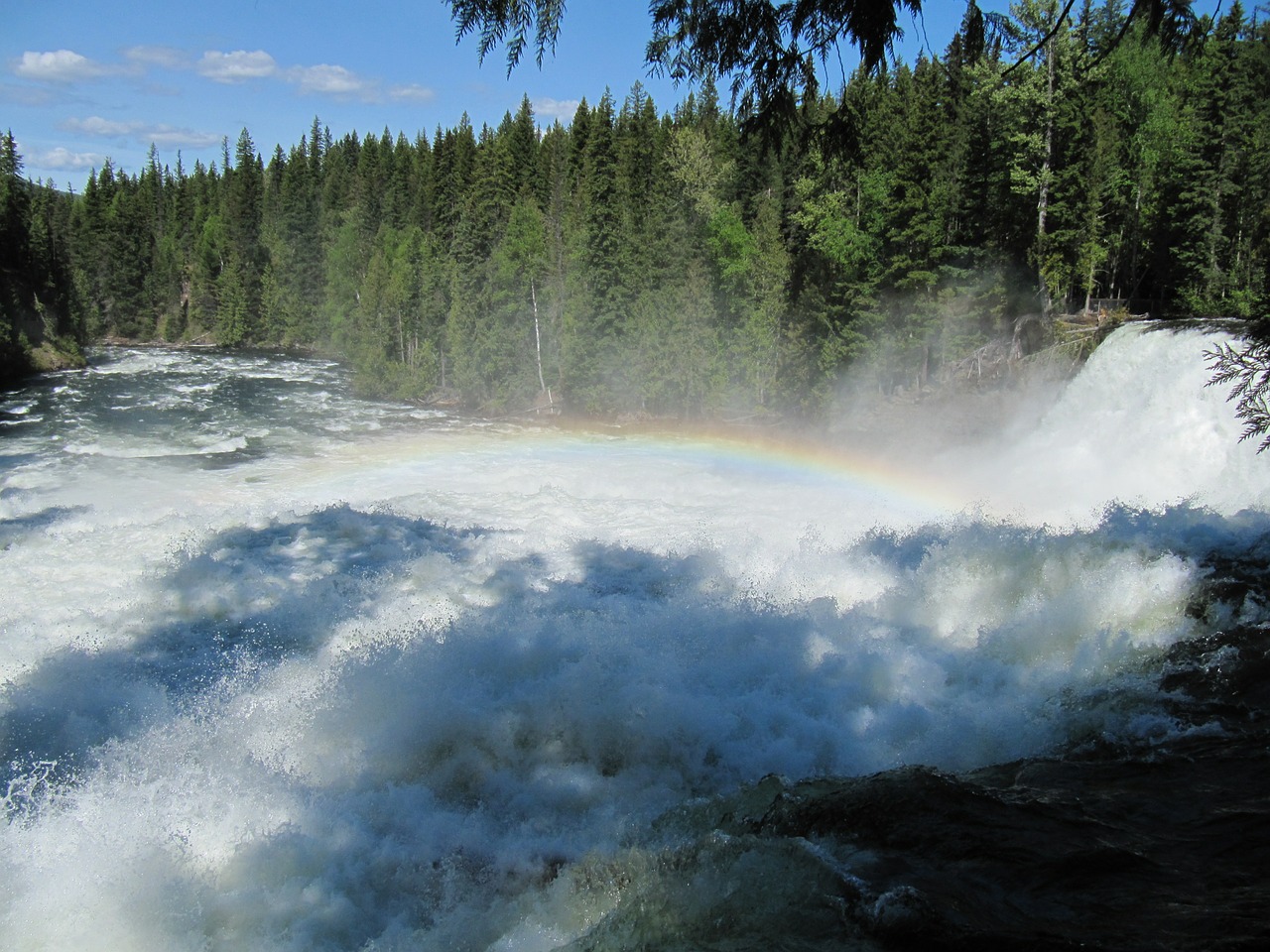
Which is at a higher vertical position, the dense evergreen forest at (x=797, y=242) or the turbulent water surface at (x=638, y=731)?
the dense evergreen forest at (x=797, y=242)

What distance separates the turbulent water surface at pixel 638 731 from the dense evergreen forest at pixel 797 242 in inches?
138

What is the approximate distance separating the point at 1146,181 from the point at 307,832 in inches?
1206

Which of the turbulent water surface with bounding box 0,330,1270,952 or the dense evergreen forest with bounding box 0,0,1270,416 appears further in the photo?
the dense evergreen forest with bounding box 0,0,1270,416

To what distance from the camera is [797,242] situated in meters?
36.1

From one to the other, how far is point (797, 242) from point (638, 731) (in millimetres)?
32529

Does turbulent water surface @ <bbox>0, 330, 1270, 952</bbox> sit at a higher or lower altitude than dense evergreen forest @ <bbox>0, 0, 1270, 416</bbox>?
lower

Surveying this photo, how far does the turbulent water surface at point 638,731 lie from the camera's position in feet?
13.2

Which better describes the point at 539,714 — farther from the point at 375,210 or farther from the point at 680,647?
the point at 375,210

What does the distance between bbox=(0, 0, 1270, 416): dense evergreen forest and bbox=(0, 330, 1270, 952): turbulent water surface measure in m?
3.51

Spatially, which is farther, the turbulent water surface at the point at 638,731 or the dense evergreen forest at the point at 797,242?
the dense evergreen forest at the point at 797,242

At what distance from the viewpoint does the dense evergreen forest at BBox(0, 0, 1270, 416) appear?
2412cm

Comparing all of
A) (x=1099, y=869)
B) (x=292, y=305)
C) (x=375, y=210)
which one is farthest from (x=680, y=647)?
(x=292, y=305)

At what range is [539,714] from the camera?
6719 millimetres

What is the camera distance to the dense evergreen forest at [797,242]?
2412 cm
